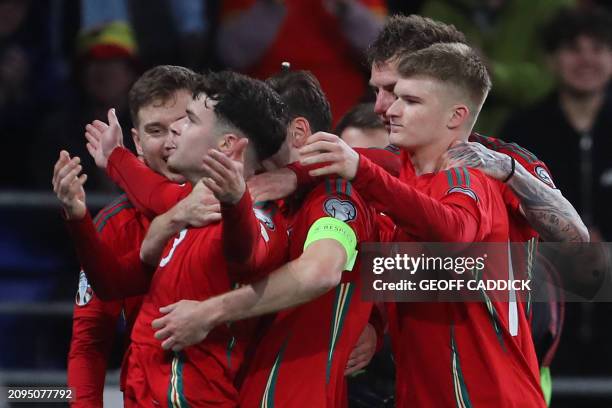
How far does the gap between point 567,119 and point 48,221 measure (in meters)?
2.52

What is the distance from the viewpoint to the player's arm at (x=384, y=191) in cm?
334

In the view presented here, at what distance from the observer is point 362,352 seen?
3924 millimetres

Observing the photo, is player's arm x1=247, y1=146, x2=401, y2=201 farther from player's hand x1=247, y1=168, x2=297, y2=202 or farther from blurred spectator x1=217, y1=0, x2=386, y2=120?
blurred spectator x1=217, y1=0, x2=386, y2=120

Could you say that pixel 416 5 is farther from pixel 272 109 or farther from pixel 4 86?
pixel 272 109

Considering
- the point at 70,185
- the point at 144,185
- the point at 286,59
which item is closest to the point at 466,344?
the point at 144,185

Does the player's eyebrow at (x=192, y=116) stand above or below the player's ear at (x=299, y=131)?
below

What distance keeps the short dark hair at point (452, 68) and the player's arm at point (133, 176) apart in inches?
30.4

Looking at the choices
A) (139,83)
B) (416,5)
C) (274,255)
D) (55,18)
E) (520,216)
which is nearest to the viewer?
(274,255)

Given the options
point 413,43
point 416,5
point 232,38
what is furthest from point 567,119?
point 413,43

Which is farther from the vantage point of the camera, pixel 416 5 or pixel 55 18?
pixel 416 5

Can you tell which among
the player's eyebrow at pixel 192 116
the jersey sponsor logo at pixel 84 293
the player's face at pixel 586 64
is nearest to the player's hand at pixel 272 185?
the player's eyebrow at pixel 192 116

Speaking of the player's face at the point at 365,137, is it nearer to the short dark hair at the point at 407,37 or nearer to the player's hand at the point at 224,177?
the short dark hair at the point at 407,37

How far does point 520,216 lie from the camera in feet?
12.9

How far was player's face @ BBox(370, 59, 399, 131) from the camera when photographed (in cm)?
394
